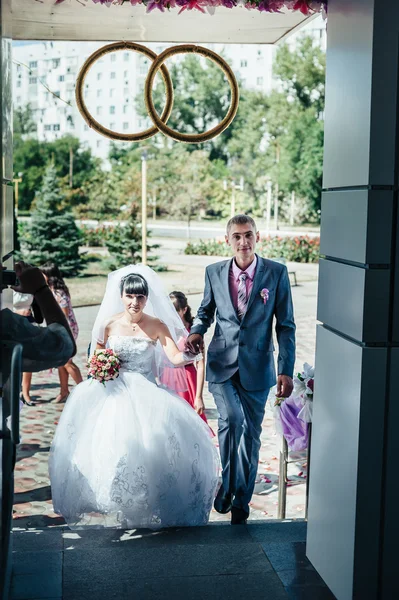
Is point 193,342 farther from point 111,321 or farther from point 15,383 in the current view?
point 15,383

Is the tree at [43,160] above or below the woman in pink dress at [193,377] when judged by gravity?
above

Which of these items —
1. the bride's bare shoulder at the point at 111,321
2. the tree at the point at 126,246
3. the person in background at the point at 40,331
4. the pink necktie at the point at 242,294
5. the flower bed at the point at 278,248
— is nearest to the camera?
the person in background at the point at 40,331

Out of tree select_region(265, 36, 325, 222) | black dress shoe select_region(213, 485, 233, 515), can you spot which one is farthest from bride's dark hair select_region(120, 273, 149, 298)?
tree select_region(265, 36, 325, 222)

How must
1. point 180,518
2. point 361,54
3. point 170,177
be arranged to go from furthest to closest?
point 170,177 → point 180,518 → point 361,54

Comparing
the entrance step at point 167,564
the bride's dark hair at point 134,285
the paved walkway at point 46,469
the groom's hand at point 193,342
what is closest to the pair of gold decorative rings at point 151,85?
the bride's dark hair at point 134,285

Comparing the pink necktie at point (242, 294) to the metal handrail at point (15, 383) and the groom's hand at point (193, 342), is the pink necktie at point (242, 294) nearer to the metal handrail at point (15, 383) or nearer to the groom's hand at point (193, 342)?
the groom's hand at point (193, 342)

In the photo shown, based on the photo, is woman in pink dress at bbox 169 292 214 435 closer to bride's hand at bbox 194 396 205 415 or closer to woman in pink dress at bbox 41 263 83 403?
bride's hand at bbox 194 396 205 415

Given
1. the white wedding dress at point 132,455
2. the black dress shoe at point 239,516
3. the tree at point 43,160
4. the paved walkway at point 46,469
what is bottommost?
the paved walkway at point 46,469

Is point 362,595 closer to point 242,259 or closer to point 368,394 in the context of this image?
point 368,394

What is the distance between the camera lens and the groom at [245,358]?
5129mm

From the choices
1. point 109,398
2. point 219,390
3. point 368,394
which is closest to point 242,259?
point 219,390

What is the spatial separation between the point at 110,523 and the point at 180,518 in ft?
1.69

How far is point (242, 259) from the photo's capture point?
5.26 metres

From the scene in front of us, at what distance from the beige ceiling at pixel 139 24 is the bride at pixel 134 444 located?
1810 mm
